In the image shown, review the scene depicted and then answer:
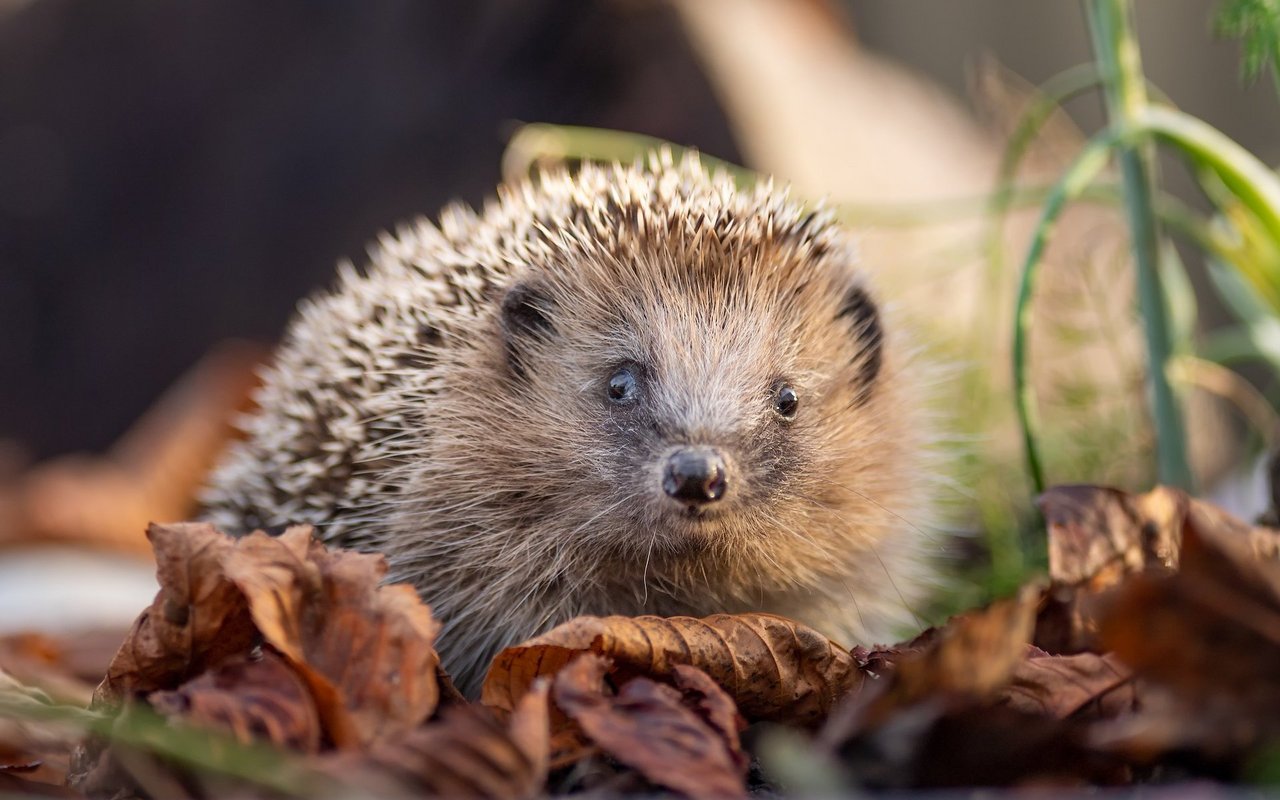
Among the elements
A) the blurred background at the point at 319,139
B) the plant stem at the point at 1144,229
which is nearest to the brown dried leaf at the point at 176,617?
the plant stem at the point at 1144,229

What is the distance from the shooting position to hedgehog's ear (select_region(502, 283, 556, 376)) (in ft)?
9.36

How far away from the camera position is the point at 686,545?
2.60 metres

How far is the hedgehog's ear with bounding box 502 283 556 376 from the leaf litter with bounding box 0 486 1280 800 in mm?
964

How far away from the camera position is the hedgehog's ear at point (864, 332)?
3.02 metres

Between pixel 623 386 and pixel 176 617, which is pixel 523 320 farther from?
pixel 176 617

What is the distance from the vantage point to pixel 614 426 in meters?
2.69

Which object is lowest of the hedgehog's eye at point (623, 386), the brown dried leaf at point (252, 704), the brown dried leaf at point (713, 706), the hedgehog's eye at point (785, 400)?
the brown dried leaf at point (713, 706)

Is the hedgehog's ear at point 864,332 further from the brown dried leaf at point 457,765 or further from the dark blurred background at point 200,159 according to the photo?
the dark blurred background at point 200,159

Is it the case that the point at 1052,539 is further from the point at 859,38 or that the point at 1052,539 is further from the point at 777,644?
the point at 859,38

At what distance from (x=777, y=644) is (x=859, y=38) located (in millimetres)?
8386

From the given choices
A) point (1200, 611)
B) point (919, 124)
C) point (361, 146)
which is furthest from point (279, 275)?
point (1200, 611)

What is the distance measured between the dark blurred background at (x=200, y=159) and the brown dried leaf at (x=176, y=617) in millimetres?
4276

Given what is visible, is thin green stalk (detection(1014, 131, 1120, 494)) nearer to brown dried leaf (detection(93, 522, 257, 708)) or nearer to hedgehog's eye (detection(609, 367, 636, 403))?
hedgehog's eye (detection(609, 367, 636, 403))

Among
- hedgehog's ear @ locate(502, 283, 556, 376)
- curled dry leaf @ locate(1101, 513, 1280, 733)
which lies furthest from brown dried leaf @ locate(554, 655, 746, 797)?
hedgehog's ear @ locate(502, 283, 556, 376)
